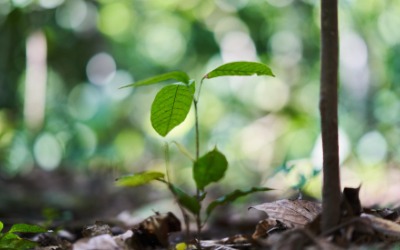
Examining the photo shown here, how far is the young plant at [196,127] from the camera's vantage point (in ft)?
3.90

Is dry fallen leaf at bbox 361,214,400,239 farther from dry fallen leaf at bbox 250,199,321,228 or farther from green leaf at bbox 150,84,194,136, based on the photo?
green leaf at bbox 150,84,194,136

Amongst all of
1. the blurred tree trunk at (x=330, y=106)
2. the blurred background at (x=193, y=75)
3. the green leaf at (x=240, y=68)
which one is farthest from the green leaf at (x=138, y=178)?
the blurred background at (x=193, y=75)

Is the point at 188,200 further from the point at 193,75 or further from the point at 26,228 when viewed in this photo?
the point at 193,75

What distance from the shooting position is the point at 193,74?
10094mm

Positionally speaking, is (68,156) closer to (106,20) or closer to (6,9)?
(6,9)

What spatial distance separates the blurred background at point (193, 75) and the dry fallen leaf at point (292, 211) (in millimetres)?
3003

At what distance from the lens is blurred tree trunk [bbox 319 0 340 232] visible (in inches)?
43.8

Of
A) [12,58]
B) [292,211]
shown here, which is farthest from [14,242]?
[12,58]

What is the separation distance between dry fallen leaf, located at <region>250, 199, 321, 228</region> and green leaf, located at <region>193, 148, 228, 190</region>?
0.21 metres

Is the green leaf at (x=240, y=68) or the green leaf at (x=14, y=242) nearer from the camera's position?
the green leaf at (x=240, y=68)

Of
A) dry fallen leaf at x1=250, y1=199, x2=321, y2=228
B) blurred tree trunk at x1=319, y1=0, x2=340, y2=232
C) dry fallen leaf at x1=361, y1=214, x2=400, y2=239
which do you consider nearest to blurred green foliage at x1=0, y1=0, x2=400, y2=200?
dry fallen leaf at x1=250, y1=199, x2=321, y2=228

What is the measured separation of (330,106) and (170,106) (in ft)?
1.27

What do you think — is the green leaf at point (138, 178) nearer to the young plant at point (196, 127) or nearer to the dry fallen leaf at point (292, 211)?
Answer: the young plant at point (196, 127)

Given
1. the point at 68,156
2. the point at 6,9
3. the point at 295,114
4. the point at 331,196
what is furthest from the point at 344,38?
the point at 331,196
